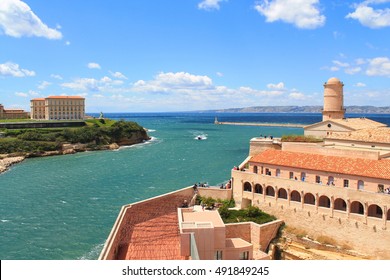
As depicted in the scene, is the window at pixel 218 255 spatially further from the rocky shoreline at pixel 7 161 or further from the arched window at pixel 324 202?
the rocky shoreline at pixel 7 161

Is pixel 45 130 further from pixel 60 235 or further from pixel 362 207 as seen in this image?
pixel 362 207

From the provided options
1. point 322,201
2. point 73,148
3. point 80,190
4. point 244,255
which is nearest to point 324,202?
point 322,201

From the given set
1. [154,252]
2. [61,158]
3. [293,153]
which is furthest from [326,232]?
[61,158]

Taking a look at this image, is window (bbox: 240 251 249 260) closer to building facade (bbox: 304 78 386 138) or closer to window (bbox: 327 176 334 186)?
window (bbox: 327 176 334 186)

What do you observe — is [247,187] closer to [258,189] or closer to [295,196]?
[258,189]

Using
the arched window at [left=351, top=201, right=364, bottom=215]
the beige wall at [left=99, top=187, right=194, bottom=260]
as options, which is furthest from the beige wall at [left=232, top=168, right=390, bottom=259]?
the beige wall at [left=99, top=187, right=194, bottom=260]

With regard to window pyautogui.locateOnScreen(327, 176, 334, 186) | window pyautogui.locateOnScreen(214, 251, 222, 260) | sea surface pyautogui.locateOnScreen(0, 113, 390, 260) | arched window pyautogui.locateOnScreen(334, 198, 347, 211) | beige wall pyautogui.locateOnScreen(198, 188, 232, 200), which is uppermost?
window pyautogui.locateOnScreen(327, 176, 334, 186)
